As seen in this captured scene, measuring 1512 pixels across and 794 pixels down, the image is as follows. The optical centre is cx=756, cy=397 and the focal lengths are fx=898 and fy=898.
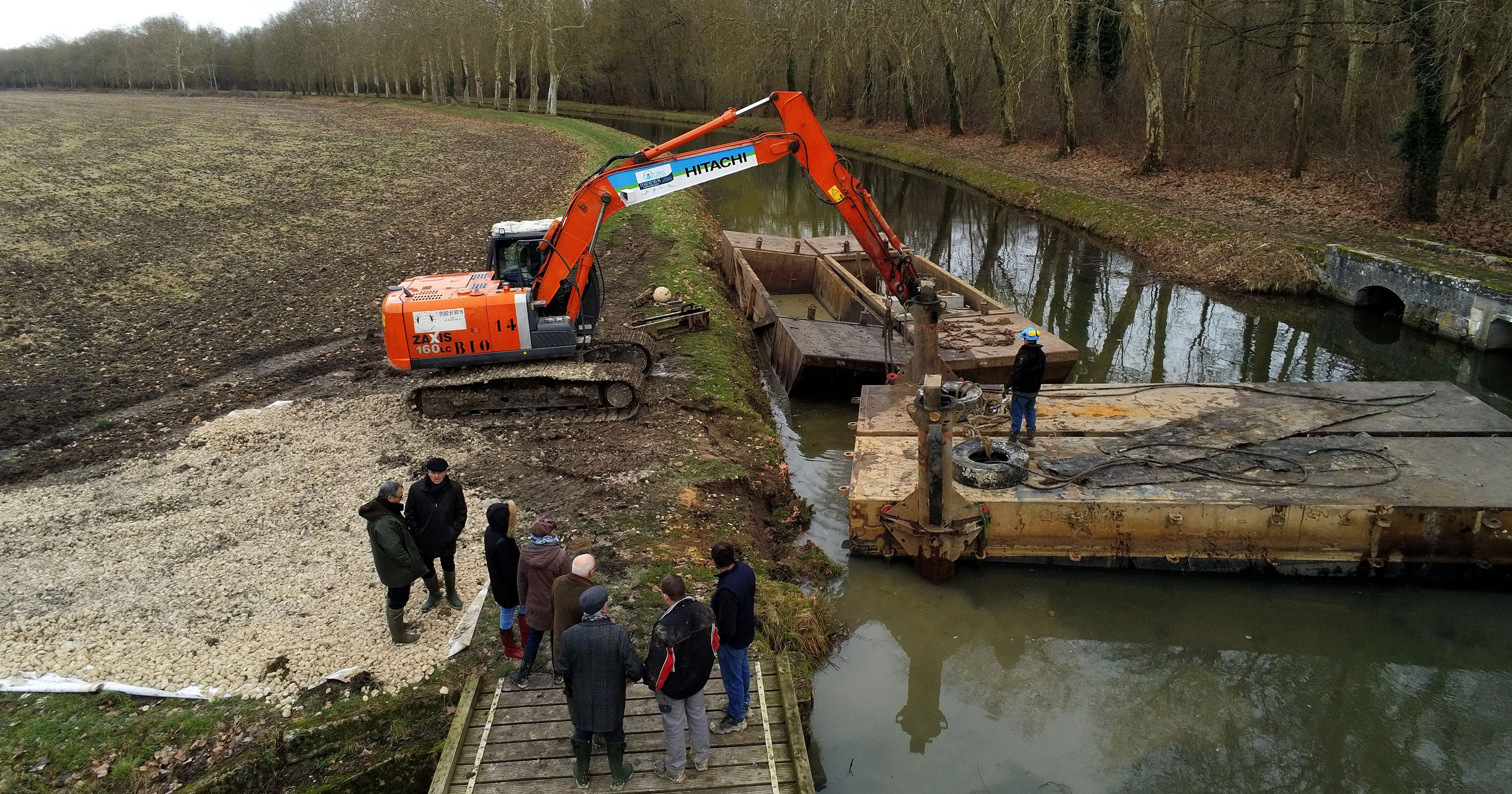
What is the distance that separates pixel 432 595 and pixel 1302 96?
85.6 ft

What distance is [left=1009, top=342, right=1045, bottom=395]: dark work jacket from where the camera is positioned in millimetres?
9638

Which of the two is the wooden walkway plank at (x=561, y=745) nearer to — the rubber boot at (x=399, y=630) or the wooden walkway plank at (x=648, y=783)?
the wooden walkway plank at (x=648, y=783)

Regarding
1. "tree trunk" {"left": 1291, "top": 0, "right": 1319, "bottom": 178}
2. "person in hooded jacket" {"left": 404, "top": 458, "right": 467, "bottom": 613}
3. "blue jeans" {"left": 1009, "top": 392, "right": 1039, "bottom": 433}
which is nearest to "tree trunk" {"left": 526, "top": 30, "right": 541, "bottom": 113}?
"tree trunk" {"left": 1291, "top": 0, "right": 1319, "bottom": 178}

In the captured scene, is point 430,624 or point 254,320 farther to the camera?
point 254,320

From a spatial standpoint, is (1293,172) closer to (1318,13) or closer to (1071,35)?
(1318,13)

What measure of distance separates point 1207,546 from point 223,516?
985 cm

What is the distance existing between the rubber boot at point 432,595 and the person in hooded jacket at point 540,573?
1.48m

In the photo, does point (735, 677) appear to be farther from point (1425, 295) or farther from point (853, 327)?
point (1425, 295)

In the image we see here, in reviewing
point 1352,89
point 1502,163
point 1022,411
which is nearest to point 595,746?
point 1022,411

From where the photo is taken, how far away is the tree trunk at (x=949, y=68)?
37.2 metres

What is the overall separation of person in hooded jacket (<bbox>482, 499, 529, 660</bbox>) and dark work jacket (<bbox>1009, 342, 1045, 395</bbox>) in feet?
18.9

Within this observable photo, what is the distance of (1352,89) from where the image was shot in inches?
1002

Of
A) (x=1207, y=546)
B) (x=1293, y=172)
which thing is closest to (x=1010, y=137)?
(x=1293, y=172)

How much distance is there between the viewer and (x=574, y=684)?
5.25 metres
